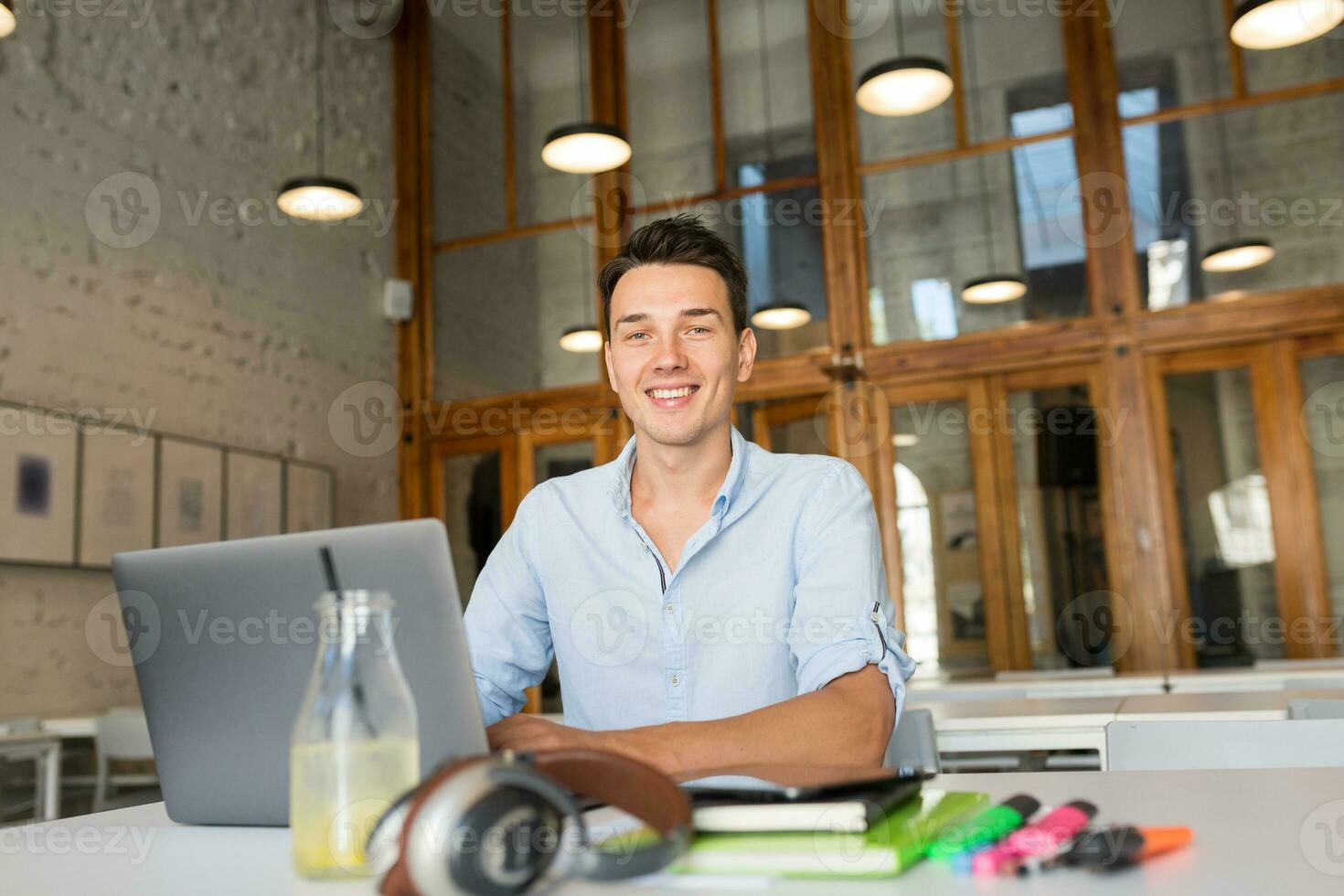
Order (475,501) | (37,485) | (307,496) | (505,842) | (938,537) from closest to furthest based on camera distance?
(505,842) → (37,485) → (938,537) → (307,496) → (475,501)

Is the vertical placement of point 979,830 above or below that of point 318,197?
below

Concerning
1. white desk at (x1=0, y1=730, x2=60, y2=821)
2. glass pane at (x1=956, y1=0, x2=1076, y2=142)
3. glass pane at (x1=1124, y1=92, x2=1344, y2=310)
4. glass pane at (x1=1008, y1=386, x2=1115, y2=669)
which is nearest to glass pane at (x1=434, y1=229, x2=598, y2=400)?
glass pane at (x1=956, y1=0, x2=1076, y2=142)

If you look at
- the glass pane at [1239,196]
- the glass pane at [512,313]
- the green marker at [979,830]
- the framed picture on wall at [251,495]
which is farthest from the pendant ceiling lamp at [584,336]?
the green marker at [979,830]

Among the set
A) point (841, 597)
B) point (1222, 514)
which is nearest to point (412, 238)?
point (1222, 514)

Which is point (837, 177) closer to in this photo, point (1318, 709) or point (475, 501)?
point (475, 501)

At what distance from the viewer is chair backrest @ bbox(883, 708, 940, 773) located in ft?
6.37

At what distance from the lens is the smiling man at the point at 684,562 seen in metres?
1.60

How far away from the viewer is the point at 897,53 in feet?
23.0

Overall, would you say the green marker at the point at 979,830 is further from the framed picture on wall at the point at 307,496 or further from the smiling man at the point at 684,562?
the framed picture on wall at the point at 307,496

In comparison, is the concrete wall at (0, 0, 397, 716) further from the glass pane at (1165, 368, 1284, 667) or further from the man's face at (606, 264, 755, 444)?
the glass pane at (1165, 368, 1284, 667)

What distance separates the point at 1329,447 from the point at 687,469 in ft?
17.1

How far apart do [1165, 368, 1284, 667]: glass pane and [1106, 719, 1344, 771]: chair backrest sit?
15.6 ft

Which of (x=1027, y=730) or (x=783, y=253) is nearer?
(x=1027, y=730)

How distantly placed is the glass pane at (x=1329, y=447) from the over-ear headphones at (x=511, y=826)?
19.7ft
